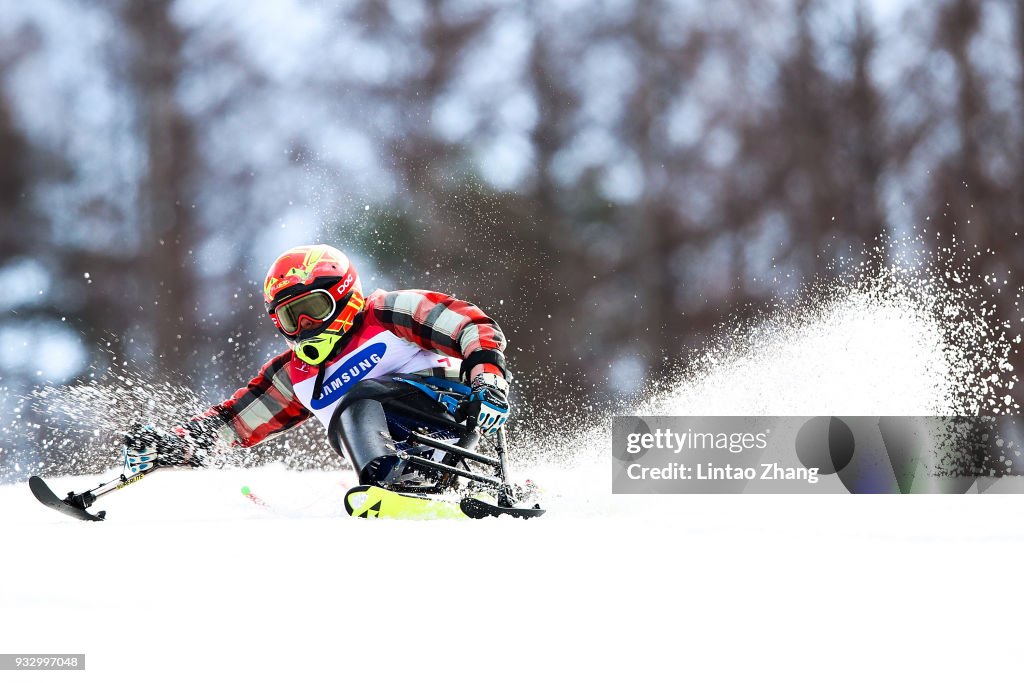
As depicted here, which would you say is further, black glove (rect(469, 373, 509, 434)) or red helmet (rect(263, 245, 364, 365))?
red helmet (rect(263, 245, 364, 365))

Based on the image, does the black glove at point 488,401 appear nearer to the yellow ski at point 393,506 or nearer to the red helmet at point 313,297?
the yellow ski at point 393,506

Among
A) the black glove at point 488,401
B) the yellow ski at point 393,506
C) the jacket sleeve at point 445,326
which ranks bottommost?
the yellow ski at point 393,506

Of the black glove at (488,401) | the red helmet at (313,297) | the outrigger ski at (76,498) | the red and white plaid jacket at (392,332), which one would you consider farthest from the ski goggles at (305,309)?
the outrigger ski at (76,498)

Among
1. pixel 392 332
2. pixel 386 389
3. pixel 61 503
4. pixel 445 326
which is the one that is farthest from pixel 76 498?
pixel 445 326

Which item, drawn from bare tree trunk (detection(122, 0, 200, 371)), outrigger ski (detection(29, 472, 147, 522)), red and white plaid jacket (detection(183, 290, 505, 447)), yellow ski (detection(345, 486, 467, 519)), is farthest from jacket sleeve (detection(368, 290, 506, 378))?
bare tree trunk (detection(122, 0, 200, 371))

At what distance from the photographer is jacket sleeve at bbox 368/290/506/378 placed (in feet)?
10.6

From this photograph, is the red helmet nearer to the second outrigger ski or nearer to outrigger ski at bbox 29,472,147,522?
the second outrigger ski

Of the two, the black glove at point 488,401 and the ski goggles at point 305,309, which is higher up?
the ski goggles at point 305,309

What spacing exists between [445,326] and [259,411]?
3.31 feet

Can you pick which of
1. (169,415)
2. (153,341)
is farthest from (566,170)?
(169,415)

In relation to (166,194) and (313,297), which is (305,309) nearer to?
(313,297)

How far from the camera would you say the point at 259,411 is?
152 inches

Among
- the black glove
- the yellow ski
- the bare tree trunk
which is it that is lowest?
the yellow ski

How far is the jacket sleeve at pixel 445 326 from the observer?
324cm
